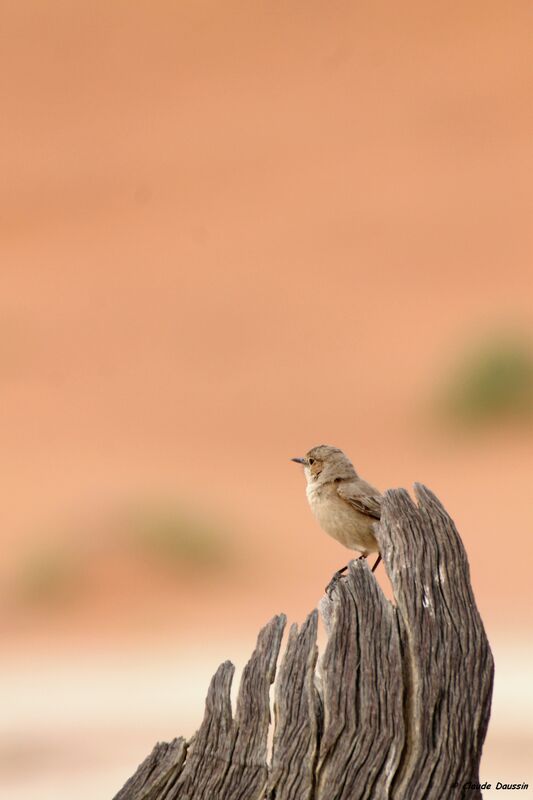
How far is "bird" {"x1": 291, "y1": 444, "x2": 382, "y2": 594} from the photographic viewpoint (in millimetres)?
7367

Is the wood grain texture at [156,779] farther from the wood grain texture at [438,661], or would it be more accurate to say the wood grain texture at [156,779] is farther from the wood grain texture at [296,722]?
the wood grain texture at [438,661]

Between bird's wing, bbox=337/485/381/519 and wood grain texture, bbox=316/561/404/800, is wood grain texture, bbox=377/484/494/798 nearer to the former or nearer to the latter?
wood grain texture, bbox=316/561/404/800

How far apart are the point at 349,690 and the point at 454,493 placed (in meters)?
19.5

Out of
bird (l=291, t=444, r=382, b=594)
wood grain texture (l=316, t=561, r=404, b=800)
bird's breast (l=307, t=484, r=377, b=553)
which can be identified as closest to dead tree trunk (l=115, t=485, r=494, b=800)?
wood grain texture (l=316, t=561, r=404, b=800)

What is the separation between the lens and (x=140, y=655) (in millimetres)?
18844

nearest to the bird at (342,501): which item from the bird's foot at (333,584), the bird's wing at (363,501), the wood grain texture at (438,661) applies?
the bird's wing at (363,501)

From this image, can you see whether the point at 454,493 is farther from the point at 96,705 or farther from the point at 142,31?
the point at 142,31

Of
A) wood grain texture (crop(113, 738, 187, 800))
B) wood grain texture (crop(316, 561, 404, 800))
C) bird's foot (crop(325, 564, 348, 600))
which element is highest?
bird's foot (crop(325, 564, 348, 600))

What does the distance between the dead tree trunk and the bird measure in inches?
83.0

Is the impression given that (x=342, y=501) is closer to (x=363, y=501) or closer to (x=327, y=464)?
(x=363, y=501)

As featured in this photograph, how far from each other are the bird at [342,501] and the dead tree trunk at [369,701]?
2.11m

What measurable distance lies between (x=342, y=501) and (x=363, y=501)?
0.50ft

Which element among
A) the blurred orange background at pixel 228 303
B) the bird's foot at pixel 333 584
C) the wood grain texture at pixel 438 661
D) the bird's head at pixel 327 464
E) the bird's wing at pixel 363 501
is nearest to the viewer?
the wood grain texture at pixel 438 661

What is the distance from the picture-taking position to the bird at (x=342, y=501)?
Answer: 737cm
